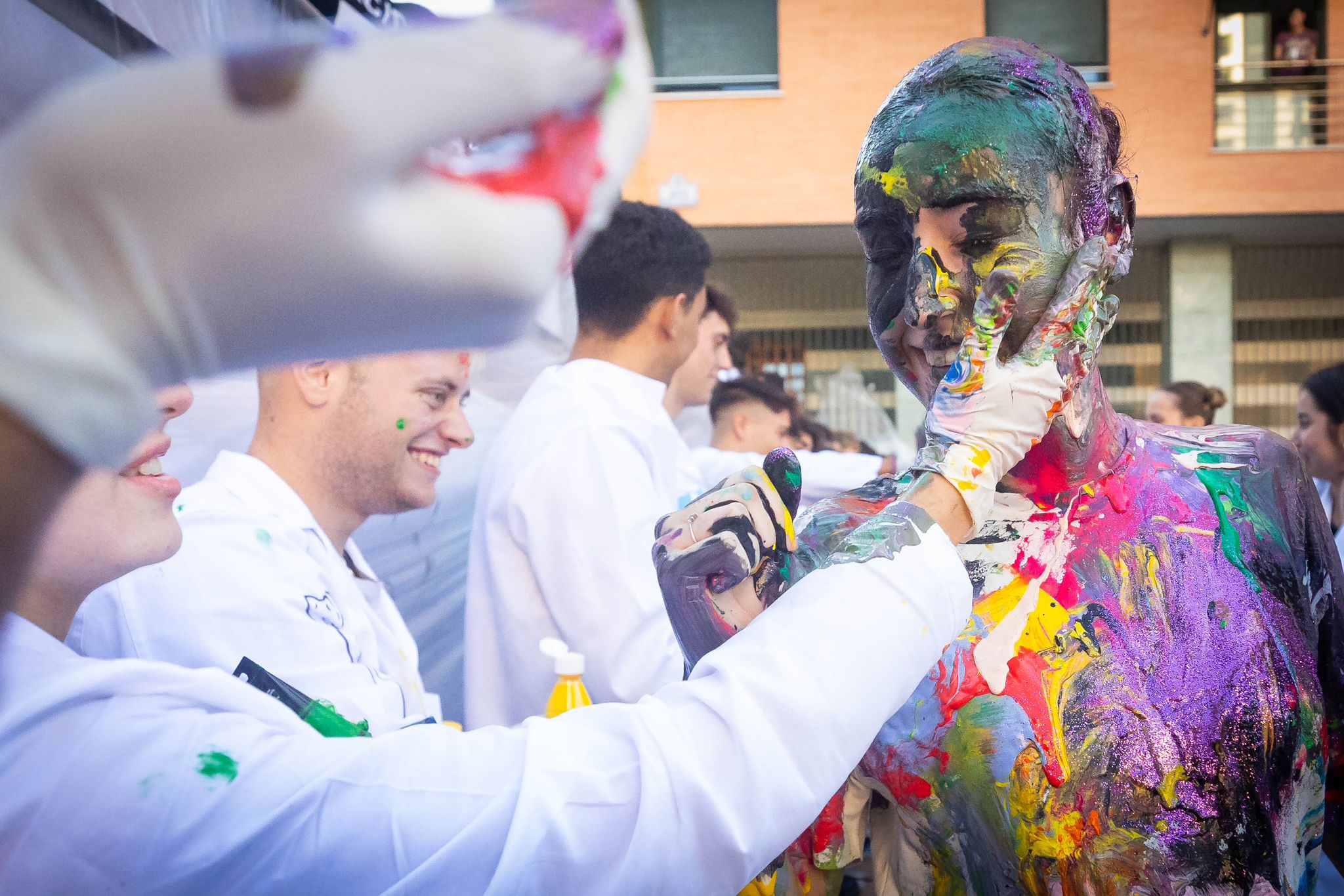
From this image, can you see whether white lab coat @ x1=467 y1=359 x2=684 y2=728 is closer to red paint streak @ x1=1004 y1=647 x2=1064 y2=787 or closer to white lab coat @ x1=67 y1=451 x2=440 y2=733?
white lab coat @ x1=67 y1=451 x2=440 y2=733

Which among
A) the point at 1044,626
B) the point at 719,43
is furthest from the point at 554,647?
the point at 719,43

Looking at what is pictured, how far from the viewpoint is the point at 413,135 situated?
1.41 ft

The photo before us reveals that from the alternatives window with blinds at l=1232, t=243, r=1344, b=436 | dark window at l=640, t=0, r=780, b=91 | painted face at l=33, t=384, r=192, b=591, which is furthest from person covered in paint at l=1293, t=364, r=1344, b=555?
window with blinds at l=1232, t=243, r=1344, b=436

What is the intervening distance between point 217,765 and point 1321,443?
3406mm

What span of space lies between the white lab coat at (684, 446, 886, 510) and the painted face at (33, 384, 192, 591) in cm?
202

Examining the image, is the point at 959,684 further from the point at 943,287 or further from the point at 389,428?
the point at 389,428

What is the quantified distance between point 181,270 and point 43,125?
73mm

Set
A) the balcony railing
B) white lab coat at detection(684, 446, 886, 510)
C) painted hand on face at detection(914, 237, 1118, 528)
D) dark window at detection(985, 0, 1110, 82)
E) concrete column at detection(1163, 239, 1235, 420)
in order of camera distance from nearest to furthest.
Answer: painted hand on face at detection(914, 237, 1118, 528) → white lab coat at detection(684, 446, 886, 510) → dark window at detection(985, 0, 1110, 82) → the balcony railing → concrete column at detection(1163, 239, 1235, 420)

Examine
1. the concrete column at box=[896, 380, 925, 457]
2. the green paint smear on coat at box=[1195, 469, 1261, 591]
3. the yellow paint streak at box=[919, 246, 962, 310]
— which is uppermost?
the yellow paint streak at box=[919, 246, 962, 310]

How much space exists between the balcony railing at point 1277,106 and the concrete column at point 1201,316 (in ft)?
3.26

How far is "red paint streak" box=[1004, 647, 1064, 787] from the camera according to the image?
1139mm

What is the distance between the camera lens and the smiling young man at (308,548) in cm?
149

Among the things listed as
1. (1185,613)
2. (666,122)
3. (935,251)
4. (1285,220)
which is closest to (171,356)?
(935,251)

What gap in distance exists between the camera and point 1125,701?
3.80 ft
